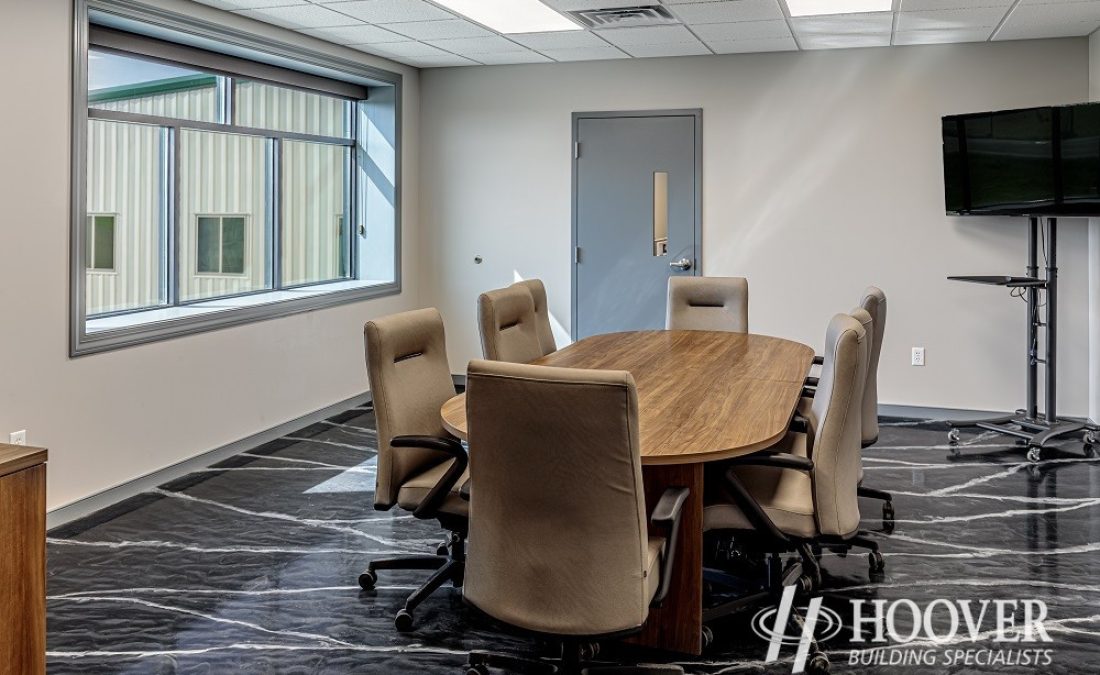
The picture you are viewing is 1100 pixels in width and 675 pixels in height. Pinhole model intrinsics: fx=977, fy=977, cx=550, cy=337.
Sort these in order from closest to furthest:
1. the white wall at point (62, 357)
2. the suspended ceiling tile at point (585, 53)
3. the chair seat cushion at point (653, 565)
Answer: the chair seat cushion at point (653, 565) → the white wall at point (62, 357) → the suspended ceiling tile at point (585, 53)

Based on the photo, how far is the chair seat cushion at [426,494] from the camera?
271cm

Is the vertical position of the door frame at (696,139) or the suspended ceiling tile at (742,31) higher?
the suspended ceiling tile at (742,31)

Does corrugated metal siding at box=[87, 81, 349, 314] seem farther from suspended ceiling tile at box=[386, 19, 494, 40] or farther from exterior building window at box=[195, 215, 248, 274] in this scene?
suspended ceiling tile at box=[386, 19, 494, 40]

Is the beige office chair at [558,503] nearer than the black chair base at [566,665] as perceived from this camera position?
Yes

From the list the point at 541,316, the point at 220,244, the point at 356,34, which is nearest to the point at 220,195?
the point at 220,244

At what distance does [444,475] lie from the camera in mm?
2660

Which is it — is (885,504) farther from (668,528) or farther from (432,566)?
(668,528)

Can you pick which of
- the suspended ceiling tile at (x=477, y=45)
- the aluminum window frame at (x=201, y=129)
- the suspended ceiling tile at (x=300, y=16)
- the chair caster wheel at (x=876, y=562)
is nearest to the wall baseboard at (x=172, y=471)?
the aluminum window frame at (x=201, y=129)

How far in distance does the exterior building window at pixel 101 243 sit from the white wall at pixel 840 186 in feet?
9.23

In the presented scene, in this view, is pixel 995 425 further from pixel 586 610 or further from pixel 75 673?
pixel 75 673

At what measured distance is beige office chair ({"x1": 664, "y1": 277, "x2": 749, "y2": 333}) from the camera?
4.78 m

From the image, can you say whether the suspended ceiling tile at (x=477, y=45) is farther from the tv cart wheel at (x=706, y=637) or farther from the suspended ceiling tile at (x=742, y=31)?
the tv cart wheel at (x=706, y=637)

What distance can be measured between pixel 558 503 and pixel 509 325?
1.88 m

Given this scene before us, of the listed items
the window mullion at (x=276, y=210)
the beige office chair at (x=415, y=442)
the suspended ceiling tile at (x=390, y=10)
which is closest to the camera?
the beige office chair at (x=415, y=442)
